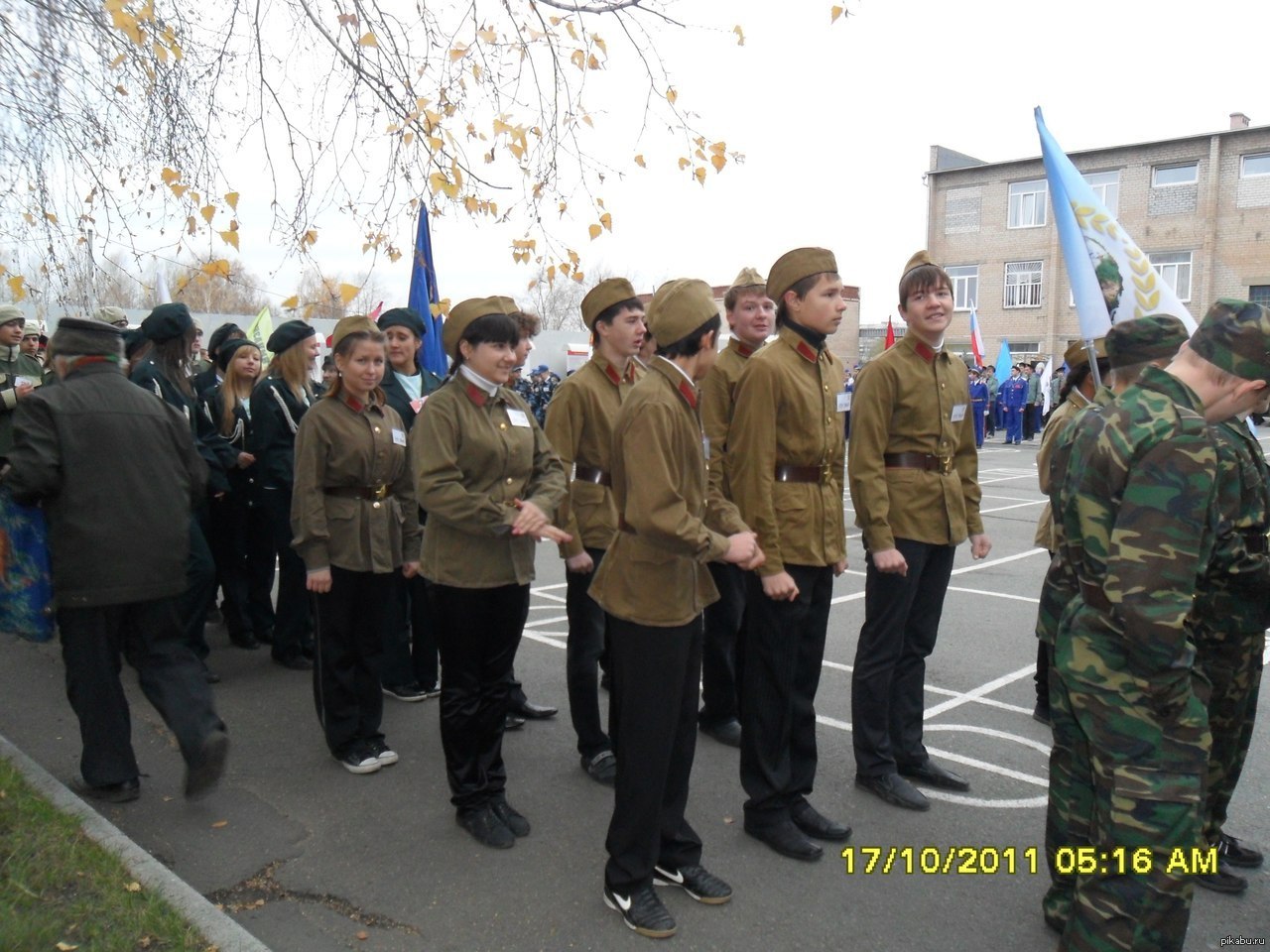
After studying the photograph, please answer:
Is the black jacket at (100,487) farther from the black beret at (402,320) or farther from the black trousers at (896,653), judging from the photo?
the black trousers at (896,653)

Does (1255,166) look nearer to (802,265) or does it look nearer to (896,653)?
(896,653)

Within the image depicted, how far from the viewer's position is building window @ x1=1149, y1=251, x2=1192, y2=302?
3894 cm

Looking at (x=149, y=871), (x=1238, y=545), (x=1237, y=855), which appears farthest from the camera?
(x=1237, y=855)

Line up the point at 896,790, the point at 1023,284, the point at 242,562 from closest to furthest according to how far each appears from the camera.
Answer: the point at 896,790 → the point at 242,562 → the point at 1023,284

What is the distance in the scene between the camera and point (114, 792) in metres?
4.42

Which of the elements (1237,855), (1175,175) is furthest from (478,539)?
(1175,175)

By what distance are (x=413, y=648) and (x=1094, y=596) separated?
4.24 m

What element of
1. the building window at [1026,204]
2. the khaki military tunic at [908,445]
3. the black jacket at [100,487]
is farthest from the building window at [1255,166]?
the black jacket at [100,487]

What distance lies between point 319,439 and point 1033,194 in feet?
143

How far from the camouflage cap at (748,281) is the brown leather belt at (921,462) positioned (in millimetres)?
1287

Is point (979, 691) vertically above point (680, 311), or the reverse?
point (680, 311)

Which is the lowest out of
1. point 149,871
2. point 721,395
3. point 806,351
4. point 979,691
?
point 979,691

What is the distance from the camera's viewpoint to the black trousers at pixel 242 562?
6.84 m

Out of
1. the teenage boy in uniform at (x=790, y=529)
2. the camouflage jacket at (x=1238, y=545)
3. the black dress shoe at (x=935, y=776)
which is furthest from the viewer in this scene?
the black dress shoe at (x=935, y=776)
